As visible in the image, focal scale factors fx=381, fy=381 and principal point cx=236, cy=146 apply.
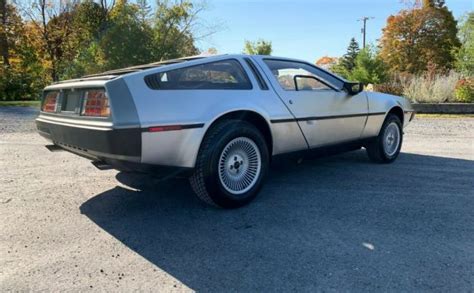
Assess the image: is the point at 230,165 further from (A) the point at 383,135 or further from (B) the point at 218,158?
(A) the point at 383,135

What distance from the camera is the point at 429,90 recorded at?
518 inches

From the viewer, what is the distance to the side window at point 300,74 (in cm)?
406

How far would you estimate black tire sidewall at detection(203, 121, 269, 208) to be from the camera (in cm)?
325

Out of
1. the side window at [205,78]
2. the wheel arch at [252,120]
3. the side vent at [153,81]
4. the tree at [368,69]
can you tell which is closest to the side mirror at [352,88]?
the wheel arch at [252,120]

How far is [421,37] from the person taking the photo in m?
31.6

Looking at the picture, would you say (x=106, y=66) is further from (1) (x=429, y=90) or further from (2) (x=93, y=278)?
(2) (x=93, y=278)

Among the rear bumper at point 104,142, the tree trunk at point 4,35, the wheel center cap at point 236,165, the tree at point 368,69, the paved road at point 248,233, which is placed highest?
the tree trunk at point 4,35

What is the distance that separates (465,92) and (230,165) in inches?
479

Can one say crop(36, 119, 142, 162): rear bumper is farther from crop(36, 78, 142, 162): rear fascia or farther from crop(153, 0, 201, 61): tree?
crop(153, 0, 201, 61): tree

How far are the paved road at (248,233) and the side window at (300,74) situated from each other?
1093 millimetres

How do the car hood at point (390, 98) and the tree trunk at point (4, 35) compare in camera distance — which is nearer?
the car hood at point (390, 98)

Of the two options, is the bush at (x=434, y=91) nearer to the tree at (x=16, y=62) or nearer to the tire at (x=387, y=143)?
the tire at (x=387, y=143)

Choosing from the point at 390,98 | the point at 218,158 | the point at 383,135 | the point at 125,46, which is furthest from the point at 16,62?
the point at 218,158

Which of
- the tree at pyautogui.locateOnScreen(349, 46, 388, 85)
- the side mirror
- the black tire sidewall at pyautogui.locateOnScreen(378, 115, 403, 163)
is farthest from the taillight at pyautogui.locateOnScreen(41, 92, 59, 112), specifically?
the tree at pyautogui.locateOnScreen(349, 46, 388, 85)
